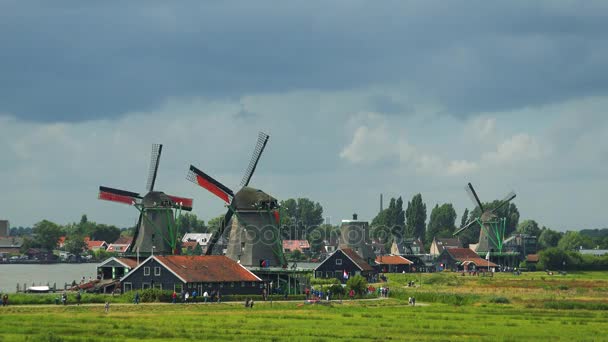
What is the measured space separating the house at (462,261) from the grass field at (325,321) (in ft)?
248

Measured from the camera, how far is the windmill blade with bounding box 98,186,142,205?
3898 inches

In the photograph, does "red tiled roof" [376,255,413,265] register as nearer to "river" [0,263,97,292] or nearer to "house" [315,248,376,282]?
"house" [315,248,376,282]

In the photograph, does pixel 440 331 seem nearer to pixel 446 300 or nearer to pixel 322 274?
pixel 446 300

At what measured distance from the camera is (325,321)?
60312 mm

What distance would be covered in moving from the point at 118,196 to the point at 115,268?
12453 mm

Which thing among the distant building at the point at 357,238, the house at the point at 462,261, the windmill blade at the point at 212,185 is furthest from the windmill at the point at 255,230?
the house at the point at 462,261

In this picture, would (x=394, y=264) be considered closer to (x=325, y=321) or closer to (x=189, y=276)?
(x=189, y=276)

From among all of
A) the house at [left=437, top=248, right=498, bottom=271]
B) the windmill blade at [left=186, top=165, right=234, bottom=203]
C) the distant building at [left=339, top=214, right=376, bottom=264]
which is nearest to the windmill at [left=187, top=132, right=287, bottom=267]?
Answer: the windmill blade at [left=186, top=165, right=234, bottom=203]

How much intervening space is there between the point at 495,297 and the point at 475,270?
78.2 metres

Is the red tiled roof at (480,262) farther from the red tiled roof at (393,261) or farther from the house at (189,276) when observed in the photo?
the house at (189,276)

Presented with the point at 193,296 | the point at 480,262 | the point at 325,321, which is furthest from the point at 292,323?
the point at 480,262

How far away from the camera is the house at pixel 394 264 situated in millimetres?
156875

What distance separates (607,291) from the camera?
96312 mm

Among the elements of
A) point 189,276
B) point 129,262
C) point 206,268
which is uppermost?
point 129,262
